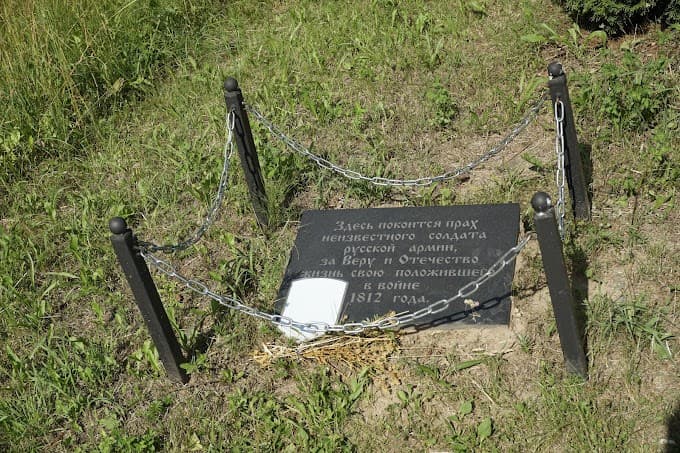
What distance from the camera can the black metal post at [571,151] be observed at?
12.8 ft

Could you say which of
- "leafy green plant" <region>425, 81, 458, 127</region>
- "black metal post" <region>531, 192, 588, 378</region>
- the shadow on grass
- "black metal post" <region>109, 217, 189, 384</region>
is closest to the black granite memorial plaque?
"black metal post" <region>531, 192, 588, 378</region>

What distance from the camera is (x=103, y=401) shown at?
4141 mm

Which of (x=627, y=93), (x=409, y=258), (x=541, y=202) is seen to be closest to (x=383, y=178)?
(x=409, y=258)

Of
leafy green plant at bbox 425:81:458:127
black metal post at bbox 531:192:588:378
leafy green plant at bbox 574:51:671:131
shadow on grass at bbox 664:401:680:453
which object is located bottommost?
shadow on grass at bbox 664:401:680:453

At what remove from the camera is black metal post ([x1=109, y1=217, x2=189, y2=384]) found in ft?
11.8

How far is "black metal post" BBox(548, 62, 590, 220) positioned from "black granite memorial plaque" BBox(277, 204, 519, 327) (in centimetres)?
31

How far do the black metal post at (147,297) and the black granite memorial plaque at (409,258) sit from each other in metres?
0.60

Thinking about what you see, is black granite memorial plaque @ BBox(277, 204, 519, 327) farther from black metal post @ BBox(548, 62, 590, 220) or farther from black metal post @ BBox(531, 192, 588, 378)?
black metal post @ BBox(531, 192, 588, 378)

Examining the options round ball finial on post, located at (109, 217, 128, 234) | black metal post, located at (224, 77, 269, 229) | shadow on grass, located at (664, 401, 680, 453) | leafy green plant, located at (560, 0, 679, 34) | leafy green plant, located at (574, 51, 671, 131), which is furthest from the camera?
leafy green plant, located at (560, 0, 679, 34)

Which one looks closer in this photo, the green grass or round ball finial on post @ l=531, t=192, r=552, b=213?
round ball finial on post @ l=531, t=192, r=552, b=213

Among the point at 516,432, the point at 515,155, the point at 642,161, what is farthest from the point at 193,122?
the point at 516,432

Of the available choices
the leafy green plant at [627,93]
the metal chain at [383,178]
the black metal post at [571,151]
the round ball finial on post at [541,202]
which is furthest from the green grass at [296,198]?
the round ball finial on post at [541,202]

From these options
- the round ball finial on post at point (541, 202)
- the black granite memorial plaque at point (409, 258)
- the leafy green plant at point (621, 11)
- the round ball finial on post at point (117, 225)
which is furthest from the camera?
the leafy green plant at point (621, 11)

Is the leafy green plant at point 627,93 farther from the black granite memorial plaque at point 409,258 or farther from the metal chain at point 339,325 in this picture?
the metal chain at point 339,325
